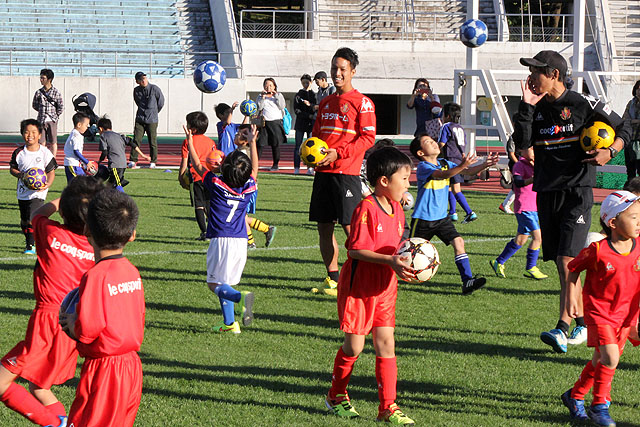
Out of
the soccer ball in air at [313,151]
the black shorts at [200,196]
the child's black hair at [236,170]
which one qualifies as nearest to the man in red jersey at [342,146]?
the soccer ball in air at [313,151]

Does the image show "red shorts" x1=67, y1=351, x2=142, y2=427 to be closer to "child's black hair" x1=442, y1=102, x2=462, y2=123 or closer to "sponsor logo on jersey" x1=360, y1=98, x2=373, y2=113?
"sponsor logo on jersey" x1=360, y1=98, x2=373, y2=113

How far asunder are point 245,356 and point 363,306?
6.01 feet

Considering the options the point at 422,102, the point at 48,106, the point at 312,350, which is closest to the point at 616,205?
the point at 312,350

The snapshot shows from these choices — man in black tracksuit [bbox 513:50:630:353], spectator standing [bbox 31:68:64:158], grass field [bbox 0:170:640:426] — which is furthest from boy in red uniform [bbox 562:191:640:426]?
spectator standing [bbox 31:68:64:158]

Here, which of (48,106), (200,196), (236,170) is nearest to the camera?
(236,170)

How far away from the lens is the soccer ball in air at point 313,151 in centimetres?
862

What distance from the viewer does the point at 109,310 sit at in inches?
158

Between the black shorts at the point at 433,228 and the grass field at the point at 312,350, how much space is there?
1.99 feet

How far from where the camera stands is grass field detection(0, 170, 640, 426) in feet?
19.4

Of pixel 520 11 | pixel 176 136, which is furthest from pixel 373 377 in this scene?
pixel 520 11

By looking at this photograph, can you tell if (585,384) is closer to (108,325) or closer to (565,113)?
(565,113)

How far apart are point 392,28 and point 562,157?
33.7 m

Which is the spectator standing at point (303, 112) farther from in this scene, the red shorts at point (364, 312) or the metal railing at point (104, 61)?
the red shorts at point (364, 312)

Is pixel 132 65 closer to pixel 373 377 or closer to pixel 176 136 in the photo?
pixel 176 136
